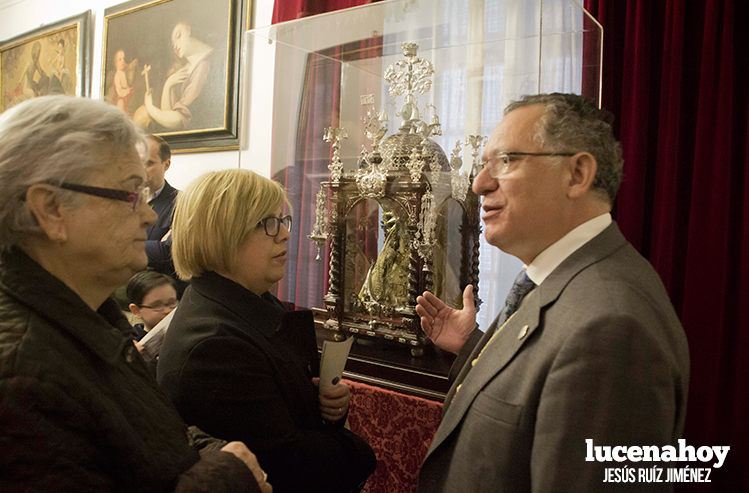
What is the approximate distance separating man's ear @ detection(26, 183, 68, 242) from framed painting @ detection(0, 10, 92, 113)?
5.74 metres

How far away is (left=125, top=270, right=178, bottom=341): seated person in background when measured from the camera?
97.9 inches

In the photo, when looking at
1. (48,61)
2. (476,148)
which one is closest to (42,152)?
(476,148)

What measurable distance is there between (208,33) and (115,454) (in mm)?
→ 4640

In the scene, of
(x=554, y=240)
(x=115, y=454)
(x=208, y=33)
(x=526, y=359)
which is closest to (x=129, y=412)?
(x=115, y=454)

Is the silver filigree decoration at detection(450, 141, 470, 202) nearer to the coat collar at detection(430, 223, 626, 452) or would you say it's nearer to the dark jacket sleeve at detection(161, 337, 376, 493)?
the coat collar at detection(430, 223, 626, 452)

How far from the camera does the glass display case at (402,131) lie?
8.68 ft

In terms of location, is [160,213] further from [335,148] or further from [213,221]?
[213,221]

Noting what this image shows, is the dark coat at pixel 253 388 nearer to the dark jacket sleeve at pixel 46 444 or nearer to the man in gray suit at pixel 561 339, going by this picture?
the man in gray suit at pixel 561 339

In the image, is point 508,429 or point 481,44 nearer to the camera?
point 508,429

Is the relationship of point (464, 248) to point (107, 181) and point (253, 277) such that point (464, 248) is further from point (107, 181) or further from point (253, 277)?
point (107, 181)

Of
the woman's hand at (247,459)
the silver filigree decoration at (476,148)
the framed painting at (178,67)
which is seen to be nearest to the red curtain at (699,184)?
the silver filigree decoration at (476,148)

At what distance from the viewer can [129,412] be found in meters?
0.97

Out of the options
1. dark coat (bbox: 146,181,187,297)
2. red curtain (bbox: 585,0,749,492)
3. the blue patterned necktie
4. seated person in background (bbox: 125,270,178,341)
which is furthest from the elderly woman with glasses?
red curtain (bbox: 585,0,749,492)

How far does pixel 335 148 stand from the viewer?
308 centimetres
